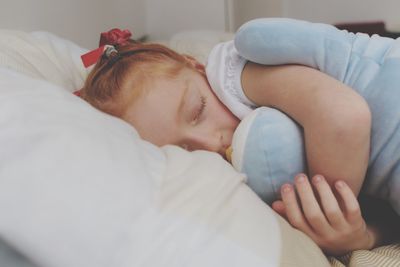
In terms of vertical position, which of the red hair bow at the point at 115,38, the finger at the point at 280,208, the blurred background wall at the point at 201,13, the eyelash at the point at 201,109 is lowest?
the blurred background wall at the point at 201,13

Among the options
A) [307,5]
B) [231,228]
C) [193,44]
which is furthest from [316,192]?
[307,5]

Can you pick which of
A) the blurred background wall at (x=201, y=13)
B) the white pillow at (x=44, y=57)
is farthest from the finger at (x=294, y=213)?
the blurred background wall at (x=201, y=13)

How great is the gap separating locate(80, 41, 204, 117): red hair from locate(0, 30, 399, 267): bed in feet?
0.84

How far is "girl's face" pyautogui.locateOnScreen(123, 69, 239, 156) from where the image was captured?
2.59 ft

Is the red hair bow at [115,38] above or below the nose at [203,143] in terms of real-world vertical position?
above

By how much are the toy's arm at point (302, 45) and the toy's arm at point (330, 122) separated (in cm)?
4

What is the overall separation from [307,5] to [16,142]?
2.22 m

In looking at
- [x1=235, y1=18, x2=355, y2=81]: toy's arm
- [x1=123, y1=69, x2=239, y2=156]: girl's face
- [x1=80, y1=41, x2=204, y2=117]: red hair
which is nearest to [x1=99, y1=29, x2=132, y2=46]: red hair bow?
[x1=80, y1=41, x2=204, y2=117]: red hair

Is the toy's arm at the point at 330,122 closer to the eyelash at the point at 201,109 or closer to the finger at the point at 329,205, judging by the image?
the finger at the point at 329,205

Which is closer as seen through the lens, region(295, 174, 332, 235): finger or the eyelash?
region(295, 174, 332, 235): finger

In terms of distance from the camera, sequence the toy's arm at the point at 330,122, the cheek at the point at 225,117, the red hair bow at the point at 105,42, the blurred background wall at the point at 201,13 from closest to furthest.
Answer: the toy's arm at the point at 330,122 < the cheek at the point at 225,117 < the red hair bow at the point at 105,42 < the blurred background wall at the point at 201,13

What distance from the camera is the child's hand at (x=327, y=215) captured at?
61 cm

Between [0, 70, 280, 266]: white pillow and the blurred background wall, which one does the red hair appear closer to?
[0, 70, 280, 266]: white pillow

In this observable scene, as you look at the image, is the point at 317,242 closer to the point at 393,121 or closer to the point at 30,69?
→ the point at 393,121
